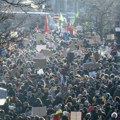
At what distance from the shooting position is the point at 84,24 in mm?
55312

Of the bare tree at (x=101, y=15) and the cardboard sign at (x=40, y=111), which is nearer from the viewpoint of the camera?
the cardboard sign at (x=40, y=111)

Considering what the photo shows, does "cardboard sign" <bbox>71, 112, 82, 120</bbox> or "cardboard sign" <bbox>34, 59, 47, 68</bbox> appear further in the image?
"cardboard sign" <bbox>34, 59, 47, 68</bbox>

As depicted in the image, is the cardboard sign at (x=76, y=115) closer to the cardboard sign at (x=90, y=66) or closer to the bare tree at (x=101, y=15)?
the cardboard sign at (x=90, y=66)

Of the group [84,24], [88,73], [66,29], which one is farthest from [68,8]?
[88,73]

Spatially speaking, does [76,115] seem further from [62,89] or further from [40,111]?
[62,89]

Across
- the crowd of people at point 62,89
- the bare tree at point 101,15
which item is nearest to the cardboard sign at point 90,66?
the crowd of people at point 62,89

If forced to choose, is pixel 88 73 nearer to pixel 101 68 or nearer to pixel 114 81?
pixel 101 68

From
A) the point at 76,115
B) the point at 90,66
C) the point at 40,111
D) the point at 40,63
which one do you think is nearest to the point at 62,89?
the point at 40,111

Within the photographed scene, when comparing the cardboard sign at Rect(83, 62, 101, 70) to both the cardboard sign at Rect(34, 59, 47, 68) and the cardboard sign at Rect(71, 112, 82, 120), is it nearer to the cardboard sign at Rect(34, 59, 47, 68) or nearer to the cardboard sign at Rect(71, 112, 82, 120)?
the cardboard sign at Rect(34, 59, 47, 68)

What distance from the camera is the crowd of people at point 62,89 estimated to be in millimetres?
17750

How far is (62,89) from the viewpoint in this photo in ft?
68.7

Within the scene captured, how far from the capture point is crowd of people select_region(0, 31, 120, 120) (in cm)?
1775

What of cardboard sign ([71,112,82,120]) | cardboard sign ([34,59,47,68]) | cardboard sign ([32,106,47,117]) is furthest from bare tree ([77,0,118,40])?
cardboard sign ([71,112,82,120])

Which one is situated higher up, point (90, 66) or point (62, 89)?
point (90, 66)
